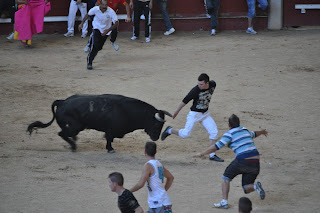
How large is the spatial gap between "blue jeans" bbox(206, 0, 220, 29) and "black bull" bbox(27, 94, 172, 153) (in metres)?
7.94

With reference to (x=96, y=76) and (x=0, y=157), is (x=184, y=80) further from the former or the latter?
(x=0, y=157)

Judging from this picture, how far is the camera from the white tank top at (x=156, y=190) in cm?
596

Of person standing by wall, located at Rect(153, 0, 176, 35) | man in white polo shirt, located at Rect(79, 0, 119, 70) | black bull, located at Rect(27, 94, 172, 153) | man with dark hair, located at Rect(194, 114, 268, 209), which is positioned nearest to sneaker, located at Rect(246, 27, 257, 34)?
person standing by wall, located at Rect(153, 0, 176, 35)

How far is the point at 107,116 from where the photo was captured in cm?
904

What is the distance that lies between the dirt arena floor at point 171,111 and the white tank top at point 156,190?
1110mm

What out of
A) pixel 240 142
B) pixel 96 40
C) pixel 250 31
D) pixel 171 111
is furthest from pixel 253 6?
pixel 240 142

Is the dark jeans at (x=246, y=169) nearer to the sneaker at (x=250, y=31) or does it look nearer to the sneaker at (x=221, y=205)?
the sneaker at (x=221, y=205)

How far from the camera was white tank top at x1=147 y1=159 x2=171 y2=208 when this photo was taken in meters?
5.96

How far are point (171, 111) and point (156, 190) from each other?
18.2ft

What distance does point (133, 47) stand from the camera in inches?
637

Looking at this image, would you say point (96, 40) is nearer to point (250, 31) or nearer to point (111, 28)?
point (111, 28)

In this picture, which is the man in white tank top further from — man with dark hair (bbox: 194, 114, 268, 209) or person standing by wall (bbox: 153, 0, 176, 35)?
person standing by wall (bbox: 153, 0, 176, 35)

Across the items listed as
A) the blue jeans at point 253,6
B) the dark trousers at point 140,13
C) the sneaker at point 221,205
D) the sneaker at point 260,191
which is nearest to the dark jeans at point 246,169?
the sneaker at point 260,191

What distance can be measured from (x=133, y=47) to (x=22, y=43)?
9.59 feet
